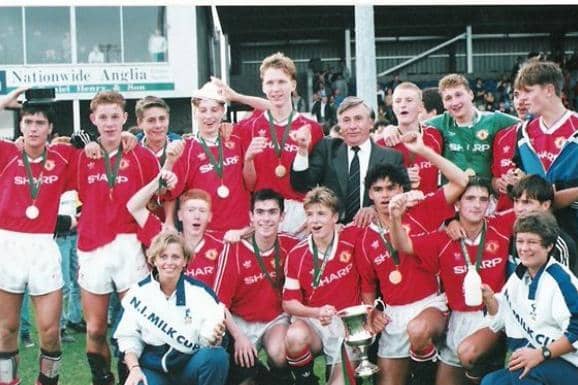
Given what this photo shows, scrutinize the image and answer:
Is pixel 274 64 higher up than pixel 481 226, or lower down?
higher up

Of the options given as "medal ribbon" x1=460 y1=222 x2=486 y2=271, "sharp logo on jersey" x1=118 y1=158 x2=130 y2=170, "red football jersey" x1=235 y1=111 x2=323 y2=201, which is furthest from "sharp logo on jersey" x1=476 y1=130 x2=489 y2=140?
"sharp logo on jersey" x1=118 y1=158 x2=130 y2=170

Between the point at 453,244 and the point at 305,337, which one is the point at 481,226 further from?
the point at 305,337

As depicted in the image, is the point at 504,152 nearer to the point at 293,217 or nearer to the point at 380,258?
the point at 380,258

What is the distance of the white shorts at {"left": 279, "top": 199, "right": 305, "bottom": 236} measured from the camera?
527cm

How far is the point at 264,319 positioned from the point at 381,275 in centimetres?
78

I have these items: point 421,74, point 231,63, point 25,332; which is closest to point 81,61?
point 231,63

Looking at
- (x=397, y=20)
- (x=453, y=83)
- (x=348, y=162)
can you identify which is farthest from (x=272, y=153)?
(x=397, y=20)

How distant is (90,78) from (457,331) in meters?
15.7

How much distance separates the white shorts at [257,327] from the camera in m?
4.86

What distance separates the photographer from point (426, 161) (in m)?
5.20

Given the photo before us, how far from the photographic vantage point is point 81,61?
1911 centimetres

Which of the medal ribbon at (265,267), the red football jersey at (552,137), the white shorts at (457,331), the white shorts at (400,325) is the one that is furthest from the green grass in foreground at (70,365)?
the red football jersey at (552,137)

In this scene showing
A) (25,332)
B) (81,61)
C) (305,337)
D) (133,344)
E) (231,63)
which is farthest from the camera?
(231,63)

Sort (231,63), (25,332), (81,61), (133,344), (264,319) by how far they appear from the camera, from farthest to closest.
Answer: (231,63) < (81,61) < (25,332) < (264,319) < (133,344)
